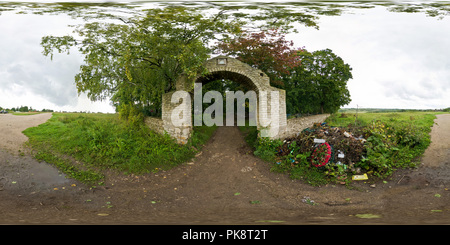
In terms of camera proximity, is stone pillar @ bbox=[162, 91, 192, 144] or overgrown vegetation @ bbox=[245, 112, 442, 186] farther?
stone pillar @ bbox=[162, 91, 192, 144]

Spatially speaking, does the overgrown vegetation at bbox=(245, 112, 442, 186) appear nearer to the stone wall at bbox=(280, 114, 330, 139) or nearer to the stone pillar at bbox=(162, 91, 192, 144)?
the stone wall at bbox=(280, 114, 330, 139)

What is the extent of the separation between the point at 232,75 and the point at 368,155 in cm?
510

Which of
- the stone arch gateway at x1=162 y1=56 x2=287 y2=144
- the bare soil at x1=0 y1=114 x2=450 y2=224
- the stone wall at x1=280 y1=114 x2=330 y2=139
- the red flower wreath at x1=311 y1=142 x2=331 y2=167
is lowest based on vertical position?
the bare soil at x1=0 y1=114 x2=450 y2=224

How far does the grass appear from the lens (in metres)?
5.58

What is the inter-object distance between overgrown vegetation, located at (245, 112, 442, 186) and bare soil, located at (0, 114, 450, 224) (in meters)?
0.27

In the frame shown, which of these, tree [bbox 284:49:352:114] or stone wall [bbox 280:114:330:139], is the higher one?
tree [bbox 284:49:352:114]

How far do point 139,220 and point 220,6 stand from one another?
392 cm

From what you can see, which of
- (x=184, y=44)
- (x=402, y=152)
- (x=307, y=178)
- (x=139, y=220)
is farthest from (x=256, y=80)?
(x=139, y=220)

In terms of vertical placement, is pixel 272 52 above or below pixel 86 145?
above

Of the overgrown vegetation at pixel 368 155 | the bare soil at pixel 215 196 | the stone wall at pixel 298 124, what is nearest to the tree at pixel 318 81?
the stone wall at pixel 298 124

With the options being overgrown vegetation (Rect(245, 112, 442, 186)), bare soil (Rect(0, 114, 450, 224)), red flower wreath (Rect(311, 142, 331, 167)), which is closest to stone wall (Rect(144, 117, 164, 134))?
bare soil (Rect(0, 114, 450, 224))

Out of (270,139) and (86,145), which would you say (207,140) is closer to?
(270,139)

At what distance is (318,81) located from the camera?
35.8 feet

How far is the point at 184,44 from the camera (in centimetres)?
669
